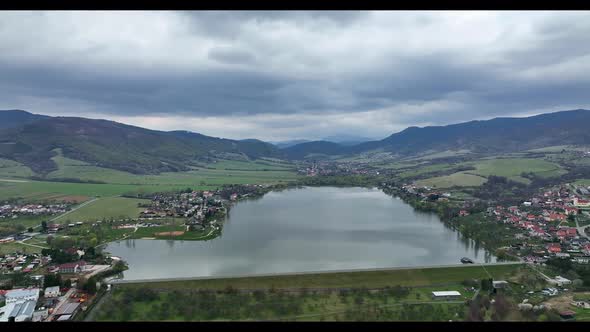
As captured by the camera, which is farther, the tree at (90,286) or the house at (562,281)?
the house at (562,281)

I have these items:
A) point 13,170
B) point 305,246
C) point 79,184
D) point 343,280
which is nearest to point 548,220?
point 305,246

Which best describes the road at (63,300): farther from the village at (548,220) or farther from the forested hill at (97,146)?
the forested hill at (97,146)

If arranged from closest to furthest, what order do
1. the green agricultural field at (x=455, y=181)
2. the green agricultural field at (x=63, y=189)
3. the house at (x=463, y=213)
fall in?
1. the house at (x=463, y=213)
2. the green agricultural field at (x=63, y=189)
3. the green agricultural field at (x=455, y=181)

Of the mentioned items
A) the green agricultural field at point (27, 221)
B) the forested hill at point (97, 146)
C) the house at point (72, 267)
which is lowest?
the house at point (72, 267)

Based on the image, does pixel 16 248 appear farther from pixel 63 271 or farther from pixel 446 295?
pixel 446 295

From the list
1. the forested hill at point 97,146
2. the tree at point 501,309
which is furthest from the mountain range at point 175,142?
the tree at point 501,309

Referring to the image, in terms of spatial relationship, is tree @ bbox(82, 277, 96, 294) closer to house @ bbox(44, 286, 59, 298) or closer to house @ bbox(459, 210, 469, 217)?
house @ bbox(44, 286, 59, 298)
